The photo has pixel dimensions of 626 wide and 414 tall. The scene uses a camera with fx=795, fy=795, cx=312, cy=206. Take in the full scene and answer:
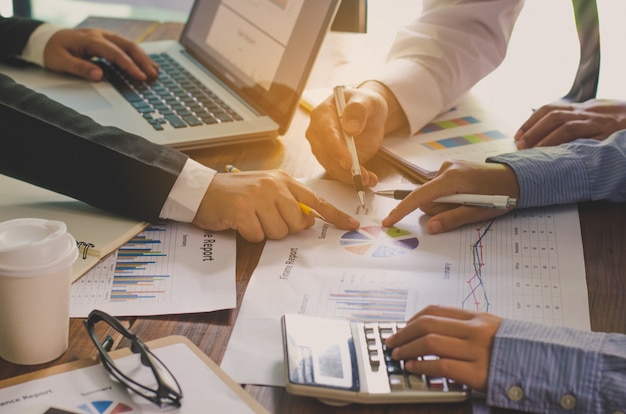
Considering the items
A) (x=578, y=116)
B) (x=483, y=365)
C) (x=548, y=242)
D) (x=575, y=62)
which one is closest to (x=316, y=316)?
(x=483, y=365)

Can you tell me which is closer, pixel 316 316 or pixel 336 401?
pixel 336 401

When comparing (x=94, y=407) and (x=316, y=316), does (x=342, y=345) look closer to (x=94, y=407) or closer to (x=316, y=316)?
(x=316, y=316)

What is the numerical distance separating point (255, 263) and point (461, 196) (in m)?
0.31

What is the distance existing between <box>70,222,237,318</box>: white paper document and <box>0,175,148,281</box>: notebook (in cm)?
1

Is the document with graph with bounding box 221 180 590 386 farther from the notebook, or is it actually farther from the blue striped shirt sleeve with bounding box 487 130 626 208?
the notebook

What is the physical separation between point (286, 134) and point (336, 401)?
752 millimetres

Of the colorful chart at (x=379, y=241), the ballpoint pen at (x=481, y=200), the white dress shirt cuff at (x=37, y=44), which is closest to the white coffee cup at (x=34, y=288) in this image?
the colorful chart at (x=379, y=241)

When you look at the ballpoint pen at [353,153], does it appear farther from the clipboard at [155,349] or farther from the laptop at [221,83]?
the clipboard at [155,349]

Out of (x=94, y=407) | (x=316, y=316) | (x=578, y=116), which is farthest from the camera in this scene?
(x=578, y=116)

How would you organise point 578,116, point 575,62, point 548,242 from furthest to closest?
1. point 575,62
2. point 578,116
3. point 548,242

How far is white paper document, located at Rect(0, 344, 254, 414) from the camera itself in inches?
28.6

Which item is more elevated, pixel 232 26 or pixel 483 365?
pixel 232 26

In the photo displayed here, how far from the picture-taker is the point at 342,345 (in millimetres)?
816

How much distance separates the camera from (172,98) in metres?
1.50
